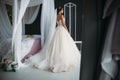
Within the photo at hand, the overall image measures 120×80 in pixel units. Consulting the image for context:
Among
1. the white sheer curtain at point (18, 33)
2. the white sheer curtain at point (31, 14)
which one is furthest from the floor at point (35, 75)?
the white sheer curtain at point (31, 14)

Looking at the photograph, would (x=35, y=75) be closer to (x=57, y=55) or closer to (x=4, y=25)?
(x=57, y=55)

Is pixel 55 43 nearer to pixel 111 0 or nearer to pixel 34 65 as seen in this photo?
pixel 34 65

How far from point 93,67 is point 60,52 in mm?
2481

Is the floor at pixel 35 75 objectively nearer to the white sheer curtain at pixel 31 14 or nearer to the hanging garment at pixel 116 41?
the white sheer curtain at pixel 31 14

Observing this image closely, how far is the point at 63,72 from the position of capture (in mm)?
2785

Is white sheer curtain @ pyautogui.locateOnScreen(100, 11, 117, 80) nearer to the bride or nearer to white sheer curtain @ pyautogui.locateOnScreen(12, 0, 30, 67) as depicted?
the bride

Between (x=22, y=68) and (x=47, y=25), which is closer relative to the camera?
(x=22, y=68)

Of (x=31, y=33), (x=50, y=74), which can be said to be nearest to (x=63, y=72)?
(x=50, y=74)

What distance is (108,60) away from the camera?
549 mm

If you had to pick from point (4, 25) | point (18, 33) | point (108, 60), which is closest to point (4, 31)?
point (4, 25)

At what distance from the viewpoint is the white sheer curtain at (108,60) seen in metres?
0.55

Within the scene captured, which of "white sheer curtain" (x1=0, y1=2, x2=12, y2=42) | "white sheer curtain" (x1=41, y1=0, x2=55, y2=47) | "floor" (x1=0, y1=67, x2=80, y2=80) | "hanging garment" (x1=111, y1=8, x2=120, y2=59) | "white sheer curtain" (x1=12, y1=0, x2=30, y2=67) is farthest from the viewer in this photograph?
"white sheer curtain" (x1=41, y1=0, x2=55, y2=47)

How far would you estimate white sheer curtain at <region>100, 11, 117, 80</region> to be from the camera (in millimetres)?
551

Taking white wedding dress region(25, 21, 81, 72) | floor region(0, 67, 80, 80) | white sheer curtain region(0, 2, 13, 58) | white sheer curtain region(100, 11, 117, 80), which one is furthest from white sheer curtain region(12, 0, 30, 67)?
white sheer curtain region(100, 11, 117, 80)
